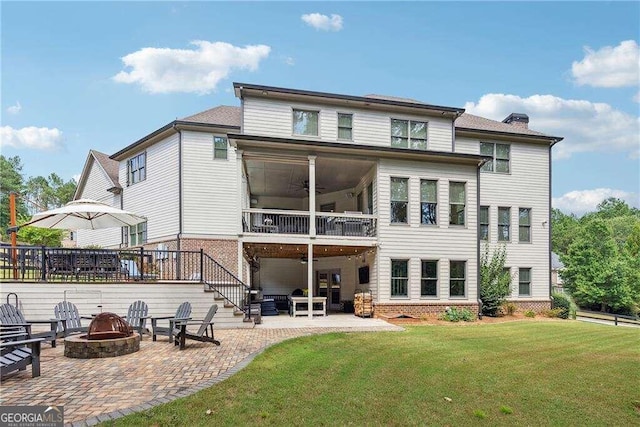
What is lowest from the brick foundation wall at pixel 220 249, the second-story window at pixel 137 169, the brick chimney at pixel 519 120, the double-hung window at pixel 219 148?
the brick foundation wall at pixel 220 249

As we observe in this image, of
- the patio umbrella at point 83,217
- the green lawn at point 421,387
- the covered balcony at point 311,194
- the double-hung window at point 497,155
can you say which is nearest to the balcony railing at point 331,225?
the covered balcony at point 311,194

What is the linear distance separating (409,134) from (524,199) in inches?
292

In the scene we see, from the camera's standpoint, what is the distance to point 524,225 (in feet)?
63.6

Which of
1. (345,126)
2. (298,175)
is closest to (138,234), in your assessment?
(298,175)

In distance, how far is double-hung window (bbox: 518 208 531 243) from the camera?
63.4ft

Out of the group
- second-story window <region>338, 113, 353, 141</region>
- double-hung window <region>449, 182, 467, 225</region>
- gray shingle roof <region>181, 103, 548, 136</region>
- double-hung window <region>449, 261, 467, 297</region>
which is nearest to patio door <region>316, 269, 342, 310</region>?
double-hung window <region>449, 261, 467, 297</region>

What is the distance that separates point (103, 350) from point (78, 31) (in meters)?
14.1

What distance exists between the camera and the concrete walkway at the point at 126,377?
4750 mm

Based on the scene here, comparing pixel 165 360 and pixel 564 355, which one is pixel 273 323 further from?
pixel 564 355

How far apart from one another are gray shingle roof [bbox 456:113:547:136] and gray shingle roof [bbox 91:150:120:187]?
2029cm

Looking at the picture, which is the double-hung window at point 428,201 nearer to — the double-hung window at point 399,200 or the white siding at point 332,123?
the double-hung window at point 399,200

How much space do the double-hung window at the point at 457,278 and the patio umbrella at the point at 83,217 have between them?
11.9 metres

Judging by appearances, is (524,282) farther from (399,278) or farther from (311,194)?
(311,194)

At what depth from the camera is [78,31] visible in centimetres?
1554
